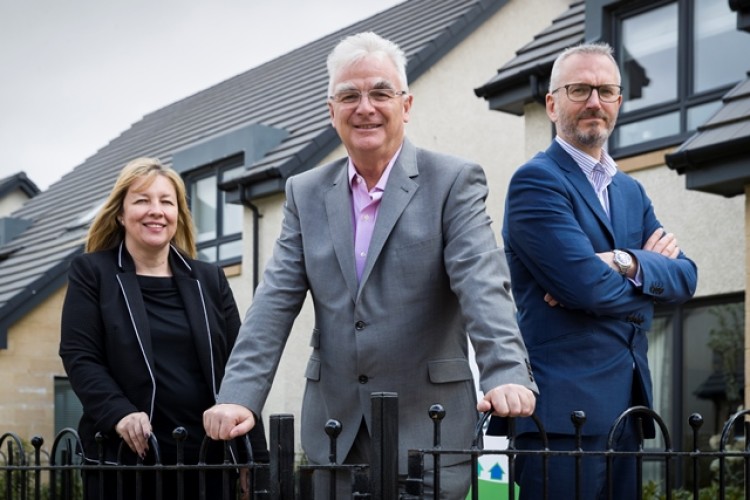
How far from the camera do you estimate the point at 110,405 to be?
15.3 feet

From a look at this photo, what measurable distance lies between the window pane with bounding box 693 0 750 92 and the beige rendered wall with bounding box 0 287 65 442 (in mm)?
12155

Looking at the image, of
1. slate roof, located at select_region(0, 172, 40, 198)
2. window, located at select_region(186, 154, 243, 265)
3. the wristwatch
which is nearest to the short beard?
the wristwatch

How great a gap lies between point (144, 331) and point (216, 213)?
46.3 feet

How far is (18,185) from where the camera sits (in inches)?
1353

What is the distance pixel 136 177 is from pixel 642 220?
2076mm

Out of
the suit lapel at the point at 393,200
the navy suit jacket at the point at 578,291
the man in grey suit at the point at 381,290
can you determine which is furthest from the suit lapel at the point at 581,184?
the suit lapel at the point at 393,200

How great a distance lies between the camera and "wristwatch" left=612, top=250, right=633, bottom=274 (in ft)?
13.5

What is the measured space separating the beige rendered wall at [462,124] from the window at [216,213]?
0.93m

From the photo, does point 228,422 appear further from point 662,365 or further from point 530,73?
point 530,73

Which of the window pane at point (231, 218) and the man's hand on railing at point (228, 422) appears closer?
the man's hand on railing at point (228, 422)

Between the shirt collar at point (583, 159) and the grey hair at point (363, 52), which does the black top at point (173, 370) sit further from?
the shirt collar at point (583, 159)

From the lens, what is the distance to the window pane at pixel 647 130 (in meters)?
11.6

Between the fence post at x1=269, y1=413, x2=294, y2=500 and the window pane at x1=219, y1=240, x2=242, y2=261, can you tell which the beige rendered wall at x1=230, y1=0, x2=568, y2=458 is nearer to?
the window pane at x1=219, y1=240, x2=242, y2=261

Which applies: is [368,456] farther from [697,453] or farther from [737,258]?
[737,258]
